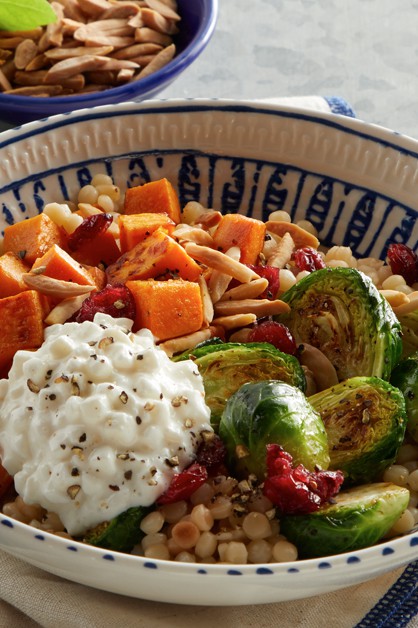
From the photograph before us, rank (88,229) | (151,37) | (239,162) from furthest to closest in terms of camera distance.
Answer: (151,37)
(239,162)
(88,229)

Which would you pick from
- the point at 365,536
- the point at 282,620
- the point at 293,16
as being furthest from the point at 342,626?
the point at 293,16

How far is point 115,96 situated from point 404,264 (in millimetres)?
1668

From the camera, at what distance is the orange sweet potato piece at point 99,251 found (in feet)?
11.3

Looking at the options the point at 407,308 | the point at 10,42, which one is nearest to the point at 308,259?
the point at 407,308

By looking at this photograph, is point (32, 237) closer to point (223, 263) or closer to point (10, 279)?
point (10, 279)

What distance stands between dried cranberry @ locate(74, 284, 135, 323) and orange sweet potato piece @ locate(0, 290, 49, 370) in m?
0.15

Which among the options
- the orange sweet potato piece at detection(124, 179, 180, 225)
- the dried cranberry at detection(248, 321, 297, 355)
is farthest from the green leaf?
the dried cranberry at detection(248, 321, 297, 355)

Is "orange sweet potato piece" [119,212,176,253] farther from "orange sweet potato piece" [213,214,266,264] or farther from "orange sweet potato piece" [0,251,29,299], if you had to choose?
"orange sweet potato piece" [0,251,29,299]

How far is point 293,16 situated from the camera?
6453 mm

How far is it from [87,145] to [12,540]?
1943mm

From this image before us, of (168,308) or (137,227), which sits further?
(137,227)

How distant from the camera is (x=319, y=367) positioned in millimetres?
3023

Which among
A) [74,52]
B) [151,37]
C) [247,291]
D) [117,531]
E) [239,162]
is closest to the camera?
[117,531]

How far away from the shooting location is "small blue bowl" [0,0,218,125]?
Result: 4.21 metres
